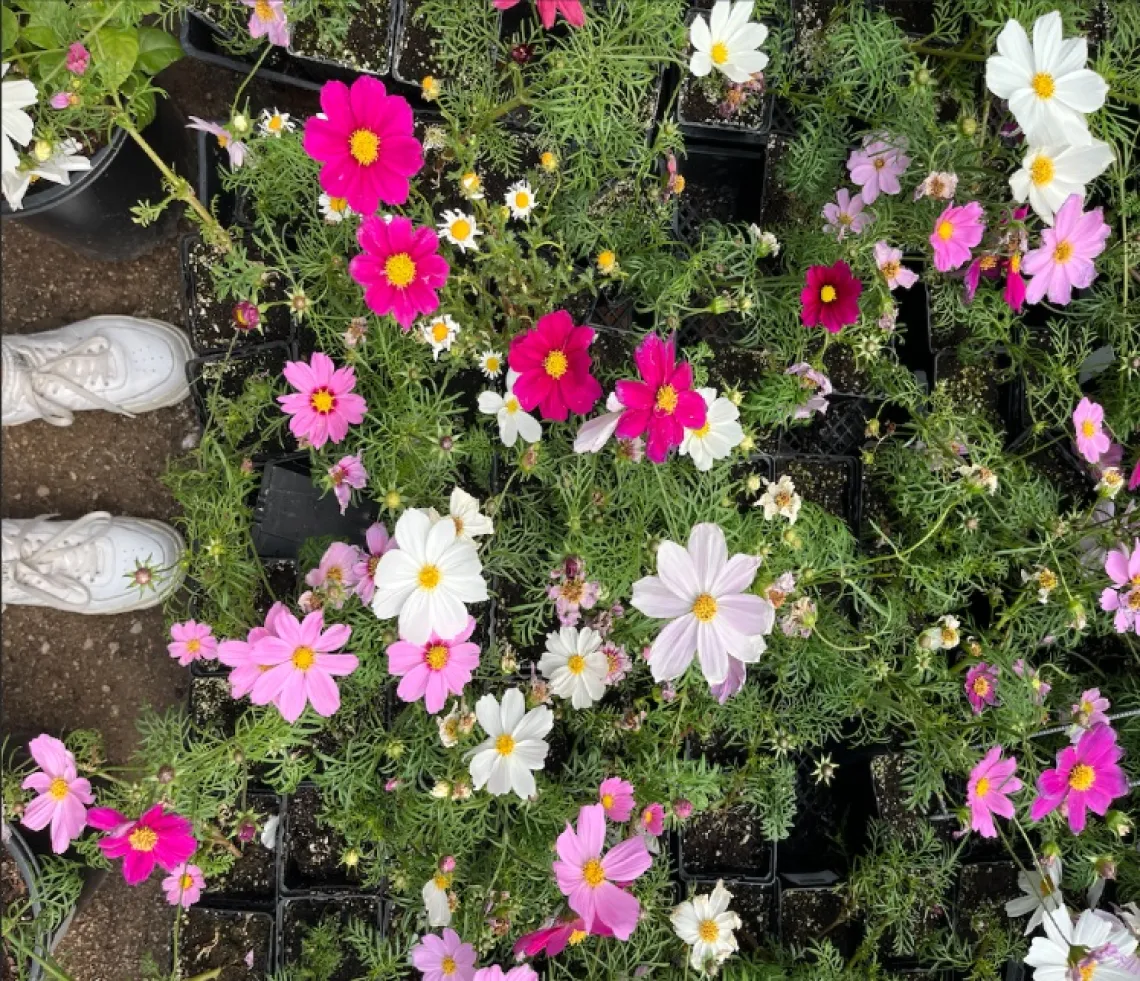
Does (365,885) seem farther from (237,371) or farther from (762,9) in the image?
(762,9)

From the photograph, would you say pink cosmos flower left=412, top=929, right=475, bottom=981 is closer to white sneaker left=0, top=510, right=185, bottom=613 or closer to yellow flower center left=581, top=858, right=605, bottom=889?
yellow flower center left=581, top=858, right=605, bottom=889

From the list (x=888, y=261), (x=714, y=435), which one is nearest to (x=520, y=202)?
(x=714, y=435)

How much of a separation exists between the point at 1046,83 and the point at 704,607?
786 millimetres

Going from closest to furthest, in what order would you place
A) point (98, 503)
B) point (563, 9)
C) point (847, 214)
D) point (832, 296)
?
point (563, 9) < point (832, 296) < point (847, 214) < point (98, 503)

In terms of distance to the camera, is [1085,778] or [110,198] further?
[110,198]

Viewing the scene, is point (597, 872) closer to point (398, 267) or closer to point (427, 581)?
point (427, 581)

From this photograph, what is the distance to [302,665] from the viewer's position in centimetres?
112

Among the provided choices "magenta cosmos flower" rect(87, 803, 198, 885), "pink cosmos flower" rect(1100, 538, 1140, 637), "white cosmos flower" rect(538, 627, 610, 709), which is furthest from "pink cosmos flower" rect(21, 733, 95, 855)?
"pink cosmos flower" rect(1100, 538, 1140, 637)

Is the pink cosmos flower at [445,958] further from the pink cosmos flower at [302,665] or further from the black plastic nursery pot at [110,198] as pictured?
the black plastic nursery pot at [110,198]

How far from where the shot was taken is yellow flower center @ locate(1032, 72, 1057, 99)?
111cm

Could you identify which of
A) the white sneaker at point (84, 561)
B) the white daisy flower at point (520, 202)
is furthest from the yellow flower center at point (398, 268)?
the white sneaker at point (84, 561)

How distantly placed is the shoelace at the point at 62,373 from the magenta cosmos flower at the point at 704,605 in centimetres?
100

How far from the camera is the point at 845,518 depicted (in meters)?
1.52

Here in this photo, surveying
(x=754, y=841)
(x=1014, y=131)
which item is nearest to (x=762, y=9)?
(x=1014, y=131)
